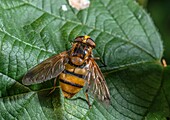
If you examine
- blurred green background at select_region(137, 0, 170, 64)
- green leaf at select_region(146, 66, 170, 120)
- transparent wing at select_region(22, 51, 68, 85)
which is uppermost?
blurred green background at select_region(137, 0, 170, 64)

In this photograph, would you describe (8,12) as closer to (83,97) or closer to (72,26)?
(72,26)

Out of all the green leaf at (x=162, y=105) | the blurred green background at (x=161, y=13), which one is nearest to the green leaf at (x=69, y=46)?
the green leaf at (x=162, y=105)

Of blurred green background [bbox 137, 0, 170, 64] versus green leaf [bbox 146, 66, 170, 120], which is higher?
blurred green background [bbox 137, 0, 170, 64]

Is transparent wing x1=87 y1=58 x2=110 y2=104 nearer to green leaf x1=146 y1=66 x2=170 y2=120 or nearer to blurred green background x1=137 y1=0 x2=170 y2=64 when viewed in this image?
green leaf x1=146 y1=66 x2=170 y2=120

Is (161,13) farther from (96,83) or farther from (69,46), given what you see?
(96,83)

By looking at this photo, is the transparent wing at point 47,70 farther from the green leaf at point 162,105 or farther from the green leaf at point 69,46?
the green leaf at point 162,105

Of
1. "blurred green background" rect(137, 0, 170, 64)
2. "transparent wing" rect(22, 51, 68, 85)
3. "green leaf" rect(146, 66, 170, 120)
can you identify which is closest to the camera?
"transparent wing" rect(22, 51, 68, 85)

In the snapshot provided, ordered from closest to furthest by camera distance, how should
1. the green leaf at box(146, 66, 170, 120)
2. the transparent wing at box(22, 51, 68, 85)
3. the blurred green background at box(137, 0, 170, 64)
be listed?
the transparent wing at box(22, 51, 68, 85), the green leaf at box(146, 66, 170, 120), the blurred green background at box(137, 0, 170, 64)

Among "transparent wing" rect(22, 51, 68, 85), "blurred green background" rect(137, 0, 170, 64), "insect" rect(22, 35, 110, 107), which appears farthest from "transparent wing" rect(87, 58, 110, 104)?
"blurred green background" rect(137, 0, 170, 64)
